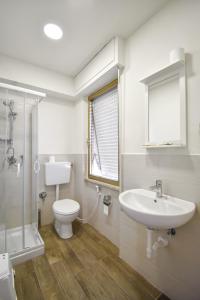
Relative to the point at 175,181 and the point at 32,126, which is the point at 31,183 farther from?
the point at 175,181

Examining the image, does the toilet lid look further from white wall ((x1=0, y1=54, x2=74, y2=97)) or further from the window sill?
white wall ((x1=0, y1=54, x2=74, y2=97))

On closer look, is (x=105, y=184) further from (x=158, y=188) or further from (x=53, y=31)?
(x=53, y=31)

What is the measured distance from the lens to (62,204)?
2.15 metres

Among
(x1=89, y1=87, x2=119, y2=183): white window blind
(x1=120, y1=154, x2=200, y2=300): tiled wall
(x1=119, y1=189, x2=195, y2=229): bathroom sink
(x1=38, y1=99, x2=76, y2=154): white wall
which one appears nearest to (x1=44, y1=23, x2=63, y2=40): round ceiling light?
(x1=89, y1=87, x2=119, y2=183): white window blind

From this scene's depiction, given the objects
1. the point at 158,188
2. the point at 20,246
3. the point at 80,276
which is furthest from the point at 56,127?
the point at 80,276

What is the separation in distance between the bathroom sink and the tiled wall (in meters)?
0.09

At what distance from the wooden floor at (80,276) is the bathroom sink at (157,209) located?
0.74 meters

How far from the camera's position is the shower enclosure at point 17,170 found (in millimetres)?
1813

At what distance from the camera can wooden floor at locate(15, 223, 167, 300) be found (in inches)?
50.3

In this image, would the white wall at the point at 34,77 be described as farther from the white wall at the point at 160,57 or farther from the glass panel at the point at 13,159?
the white wall at the point at 160,57

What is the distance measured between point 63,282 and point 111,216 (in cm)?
84

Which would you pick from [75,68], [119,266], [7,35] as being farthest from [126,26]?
[119,266]

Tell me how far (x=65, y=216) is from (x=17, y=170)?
2.85 ft

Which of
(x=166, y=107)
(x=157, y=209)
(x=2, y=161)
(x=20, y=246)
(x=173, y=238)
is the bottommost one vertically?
(x=20, y=246)
